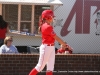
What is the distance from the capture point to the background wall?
10.0 meters

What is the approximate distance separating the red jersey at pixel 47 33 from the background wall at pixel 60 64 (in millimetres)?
1488

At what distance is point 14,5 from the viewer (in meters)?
19.1

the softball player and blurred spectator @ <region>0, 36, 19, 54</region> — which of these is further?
blurred spectator @ <region>0, 36, 19, 54</region>

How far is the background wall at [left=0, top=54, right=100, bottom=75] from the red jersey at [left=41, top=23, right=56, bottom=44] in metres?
1.49

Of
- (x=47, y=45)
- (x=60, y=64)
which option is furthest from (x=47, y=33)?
(x=60, y=64)

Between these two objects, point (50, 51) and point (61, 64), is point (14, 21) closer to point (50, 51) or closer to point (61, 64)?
point (61, 64)

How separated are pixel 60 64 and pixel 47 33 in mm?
1754

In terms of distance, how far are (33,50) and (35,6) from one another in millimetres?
7105

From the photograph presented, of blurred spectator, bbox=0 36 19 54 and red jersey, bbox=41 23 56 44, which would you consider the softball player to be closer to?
red jersey, bbox=41 23 56 44

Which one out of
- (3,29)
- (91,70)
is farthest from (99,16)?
(91,70)

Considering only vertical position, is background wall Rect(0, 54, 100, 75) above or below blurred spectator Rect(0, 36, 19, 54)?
below

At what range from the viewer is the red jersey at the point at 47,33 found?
8539mm

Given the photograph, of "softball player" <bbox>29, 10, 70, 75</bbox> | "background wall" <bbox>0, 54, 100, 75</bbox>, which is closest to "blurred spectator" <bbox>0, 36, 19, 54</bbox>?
"background wall" <bbox>0, 54, 100, 75</bbox>

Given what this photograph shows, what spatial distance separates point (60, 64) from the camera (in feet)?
33.2
